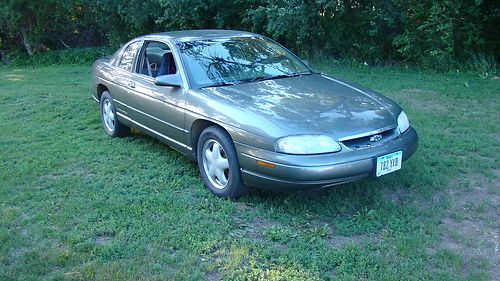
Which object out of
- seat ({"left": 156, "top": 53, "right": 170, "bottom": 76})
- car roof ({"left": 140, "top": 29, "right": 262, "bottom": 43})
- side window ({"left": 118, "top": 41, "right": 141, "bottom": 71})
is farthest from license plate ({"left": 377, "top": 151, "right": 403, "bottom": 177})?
side window ({"left": 118, "top": 41, "right": 141, "bottom": 71})

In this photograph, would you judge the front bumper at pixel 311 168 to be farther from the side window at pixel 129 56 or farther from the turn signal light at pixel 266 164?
the side window at pixel 129 56

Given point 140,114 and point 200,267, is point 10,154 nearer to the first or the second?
point 140,114

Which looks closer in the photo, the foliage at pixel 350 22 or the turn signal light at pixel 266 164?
the turn signal light at pixel 266 164

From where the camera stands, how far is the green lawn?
134 inches

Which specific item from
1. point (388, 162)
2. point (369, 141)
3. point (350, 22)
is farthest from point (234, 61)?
point (350, 22)

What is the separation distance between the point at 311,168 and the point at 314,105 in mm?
747

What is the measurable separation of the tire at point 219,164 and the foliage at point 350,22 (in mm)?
6791

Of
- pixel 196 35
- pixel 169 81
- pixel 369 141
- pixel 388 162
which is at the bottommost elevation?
pixel 388 162

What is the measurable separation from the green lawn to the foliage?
4.62 meters

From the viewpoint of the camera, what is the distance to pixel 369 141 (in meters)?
4.13

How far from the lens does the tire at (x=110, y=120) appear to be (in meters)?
6.52

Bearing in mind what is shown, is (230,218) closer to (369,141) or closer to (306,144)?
(306,144)

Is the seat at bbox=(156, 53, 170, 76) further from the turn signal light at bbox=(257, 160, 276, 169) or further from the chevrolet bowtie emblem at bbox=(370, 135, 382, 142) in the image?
the chevrolet bowtie emblem at bbox=(370, 135, 382, 142)

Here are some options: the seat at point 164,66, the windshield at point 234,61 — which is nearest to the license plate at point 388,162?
the windshield at point 234,61
